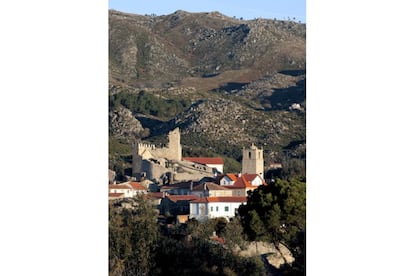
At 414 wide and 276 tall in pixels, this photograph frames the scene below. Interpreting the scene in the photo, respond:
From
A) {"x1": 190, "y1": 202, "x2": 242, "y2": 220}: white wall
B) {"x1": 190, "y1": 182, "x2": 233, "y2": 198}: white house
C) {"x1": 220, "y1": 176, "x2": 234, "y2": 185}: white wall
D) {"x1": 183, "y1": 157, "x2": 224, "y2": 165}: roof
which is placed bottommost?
{"x1": 190, "y1": 202, "x2": 242, "y2": 220}: white wall

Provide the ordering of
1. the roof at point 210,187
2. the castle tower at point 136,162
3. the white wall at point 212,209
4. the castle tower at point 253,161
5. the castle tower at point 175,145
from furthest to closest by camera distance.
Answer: the castle tower at point 175,145
the castle tower at point 136,162
the castle tower at point 253,161
the roof at point 210,187
the white wall at point 212,209

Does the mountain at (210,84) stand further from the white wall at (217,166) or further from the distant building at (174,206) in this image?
the distant building at (174,206)

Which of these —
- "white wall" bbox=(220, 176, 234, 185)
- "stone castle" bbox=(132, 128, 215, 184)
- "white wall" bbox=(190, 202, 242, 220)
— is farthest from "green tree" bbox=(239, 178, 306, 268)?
"stone castle" bbox=(132, 128, 215, 184)

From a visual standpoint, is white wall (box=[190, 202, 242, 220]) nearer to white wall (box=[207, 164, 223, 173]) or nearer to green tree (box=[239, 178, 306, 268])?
green tree (box=[239, 178, 306, 268])

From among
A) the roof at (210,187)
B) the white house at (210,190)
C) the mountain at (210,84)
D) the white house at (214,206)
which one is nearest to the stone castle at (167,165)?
the mountain at (210,84)
